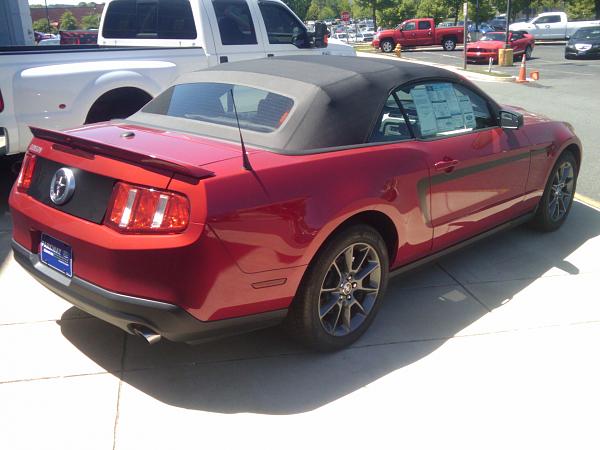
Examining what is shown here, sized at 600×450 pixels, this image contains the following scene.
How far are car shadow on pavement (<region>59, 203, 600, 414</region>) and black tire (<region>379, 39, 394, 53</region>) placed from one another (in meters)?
34.4

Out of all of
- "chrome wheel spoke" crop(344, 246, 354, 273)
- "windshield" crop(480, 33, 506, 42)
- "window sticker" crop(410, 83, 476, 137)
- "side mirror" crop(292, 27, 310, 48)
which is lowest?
"windshield" crop(480, 33, 506, 42)

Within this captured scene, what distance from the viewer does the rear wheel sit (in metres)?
37.2

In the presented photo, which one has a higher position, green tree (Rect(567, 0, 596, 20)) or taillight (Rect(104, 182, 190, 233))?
taillight (Rect(104, 182, 190, 233))

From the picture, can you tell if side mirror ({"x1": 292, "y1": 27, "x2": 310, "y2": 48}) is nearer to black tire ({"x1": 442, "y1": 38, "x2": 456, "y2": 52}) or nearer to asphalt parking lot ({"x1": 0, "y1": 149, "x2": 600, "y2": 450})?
asphalt parking lot ({"x1": 0, "y1": 149, "x2": 600, "y2": 450})

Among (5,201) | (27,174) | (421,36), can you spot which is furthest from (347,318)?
(421,36)

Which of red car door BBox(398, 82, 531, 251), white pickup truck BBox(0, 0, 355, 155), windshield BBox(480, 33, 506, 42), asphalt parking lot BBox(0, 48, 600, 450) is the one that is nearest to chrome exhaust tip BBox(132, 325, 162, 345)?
asphalt parking lot BBox(0, 48, 600, 450)

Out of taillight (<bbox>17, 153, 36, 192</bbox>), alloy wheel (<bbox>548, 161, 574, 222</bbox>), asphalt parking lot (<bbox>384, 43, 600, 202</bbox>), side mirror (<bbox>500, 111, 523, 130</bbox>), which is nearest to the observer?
taillight (<bbox>17, 153, 36, 192</bbox>)

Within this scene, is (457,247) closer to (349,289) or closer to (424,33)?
(349,289)

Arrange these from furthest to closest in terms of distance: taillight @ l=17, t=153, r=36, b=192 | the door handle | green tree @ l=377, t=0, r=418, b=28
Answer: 1. green tree @ l=377, t=0, r=418, b=28
2. the door handle
3. taillight @ l=17, t=153, r=36, b=192

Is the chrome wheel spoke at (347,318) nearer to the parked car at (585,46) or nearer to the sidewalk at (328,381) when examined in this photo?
the sidewalk at (328,381)

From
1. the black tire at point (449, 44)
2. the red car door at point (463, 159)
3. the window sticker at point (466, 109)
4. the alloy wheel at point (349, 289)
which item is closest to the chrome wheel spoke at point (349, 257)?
the alloy wheel at point (349, 289)

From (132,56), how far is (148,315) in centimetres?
467

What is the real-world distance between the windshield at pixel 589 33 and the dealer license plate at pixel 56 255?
102 feet

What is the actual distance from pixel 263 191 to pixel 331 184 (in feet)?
1.47
